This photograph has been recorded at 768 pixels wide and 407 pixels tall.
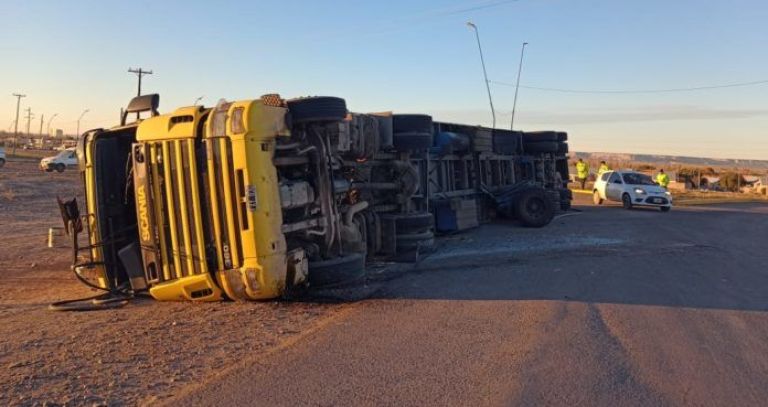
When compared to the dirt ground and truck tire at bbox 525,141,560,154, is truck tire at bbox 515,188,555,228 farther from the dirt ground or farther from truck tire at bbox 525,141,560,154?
the dirt ground

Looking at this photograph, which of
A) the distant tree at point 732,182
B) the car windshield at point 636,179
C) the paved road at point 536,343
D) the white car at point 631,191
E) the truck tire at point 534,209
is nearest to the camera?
the paved road at point 536,343

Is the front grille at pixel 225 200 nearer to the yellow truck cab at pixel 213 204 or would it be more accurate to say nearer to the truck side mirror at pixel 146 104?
the yellow truck cab at pixel 213 204

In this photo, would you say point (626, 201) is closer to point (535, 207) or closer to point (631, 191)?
point (631, 191)

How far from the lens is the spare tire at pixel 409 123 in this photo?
10.2 m

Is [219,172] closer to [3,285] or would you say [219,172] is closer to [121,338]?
[121,338]

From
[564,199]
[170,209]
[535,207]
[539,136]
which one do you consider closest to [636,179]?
[564,199]

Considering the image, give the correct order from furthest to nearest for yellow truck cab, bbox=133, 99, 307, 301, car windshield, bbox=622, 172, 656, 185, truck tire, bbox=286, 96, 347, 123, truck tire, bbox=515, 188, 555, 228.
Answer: car windshield, bbox=622, 172, 656, 185, truck tire, bbox=515, 188, 555, 228, truck tire, bbox=286, 96, 347, 123, yellow truck cab, bbox=133, 99, 307, 301

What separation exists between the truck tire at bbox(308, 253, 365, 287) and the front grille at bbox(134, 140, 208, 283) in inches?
47.2

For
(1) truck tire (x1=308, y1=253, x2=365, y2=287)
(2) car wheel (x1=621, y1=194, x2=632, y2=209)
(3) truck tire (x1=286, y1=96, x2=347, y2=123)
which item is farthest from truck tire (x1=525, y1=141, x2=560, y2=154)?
(3) truck tire (x1=286, y1=96, x2=347, y2=123)

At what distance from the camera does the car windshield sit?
24953 mm

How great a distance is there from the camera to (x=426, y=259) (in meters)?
10.4

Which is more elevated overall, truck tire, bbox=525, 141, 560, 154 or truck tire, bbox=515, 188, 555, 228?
truck tire, bbox=525, 141, 560, 154

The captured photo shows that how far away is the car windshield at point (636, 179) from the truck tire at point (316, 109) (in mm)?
20652

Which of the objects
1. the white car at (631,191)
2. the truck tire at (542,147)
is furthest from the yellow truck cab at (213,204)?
the white car at (631,191)
